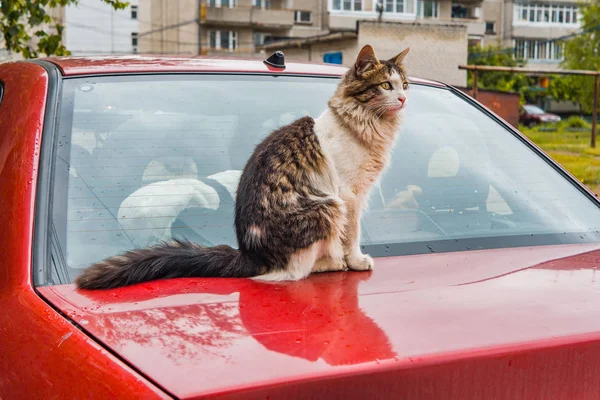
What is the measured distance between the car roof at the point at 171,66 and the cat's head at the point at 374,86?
8.0 inches

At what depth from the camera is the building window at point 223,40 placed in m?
50.1

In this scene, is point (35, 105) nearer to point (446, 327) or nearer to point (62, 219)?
point (62, 219)

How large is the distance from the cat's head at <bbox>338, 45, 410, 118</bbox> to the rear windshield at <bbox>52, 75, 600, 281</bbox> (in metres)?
0.13

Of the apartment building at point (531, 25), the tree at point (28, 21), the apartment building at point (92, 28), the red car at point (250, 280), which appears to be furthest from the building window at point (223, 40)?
the red car at point (250, 280)

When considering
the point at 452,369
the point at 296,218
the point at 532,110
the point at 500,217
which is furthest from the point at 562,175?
the point at 532,110

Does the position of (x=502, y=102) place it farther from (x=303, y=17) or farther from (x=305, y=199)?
(x=303, y=17)

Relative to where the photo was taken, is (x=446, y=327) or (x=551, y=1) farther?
(x=551, y=1)

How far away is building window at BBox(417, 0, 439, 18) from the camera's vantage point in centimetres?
5469

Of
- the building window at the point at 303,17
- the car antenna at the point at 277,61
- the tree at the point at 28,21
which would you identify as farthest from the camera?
the building window at the point at 303,17

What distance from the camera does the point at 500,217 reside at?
93.0 inches

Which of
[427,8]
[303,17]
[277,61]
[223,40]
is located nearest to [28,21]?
[277,61]

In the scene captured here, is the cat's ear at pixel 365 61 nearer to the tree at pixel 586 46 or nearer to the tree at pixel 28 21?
the tree at pixel 28 21

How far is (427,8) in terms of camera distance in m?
55.1

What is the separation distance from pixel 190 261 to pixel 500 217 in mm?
1018
